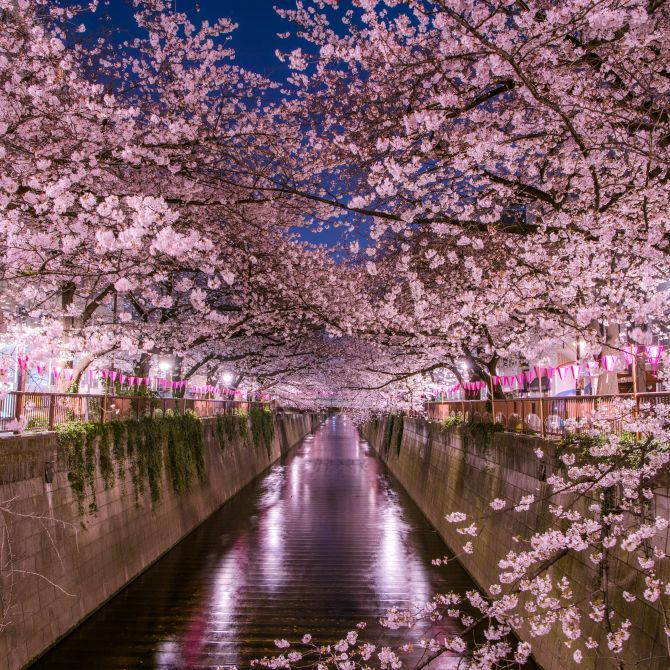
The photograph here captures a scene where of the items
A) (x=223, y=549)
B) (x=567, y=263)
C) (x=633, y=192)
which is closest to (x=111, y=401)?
(x=223, y=549)

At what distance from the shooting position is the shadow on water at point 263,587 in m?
9.35

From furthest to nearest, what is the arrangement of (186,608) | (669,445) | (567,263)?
(186,608)
(567,263)
(669,445)

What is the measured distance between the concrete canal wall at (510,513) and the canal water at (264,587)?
110 centimetres

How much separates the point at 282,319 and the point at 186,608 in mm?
13210

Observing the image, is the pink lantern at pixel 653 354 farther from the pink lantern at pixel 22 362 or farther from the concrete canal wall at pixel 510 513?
the pink lantern at pixel 22 362

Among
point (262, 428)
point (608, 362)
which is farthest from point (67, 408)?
point (262, 428)

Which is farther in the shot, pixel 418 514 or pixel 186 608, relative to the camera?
pixel 418 514

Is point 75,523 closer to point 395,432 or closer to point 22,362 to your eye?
point 22,362

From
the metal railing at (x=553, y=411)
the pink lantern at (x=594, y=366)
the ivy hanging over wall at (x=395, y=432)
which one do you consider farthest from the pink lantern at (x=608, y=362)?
the ivy hanging over wall at (x=395, y=432)

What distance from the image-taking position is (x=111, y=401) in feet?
40.2

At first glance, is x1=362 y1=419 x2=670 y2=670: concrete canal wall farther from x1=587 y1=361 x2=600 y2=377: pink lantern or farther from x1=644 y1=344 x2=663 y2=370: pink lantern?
x1=644 y1=344 x2=663 y2=370: pink lantern

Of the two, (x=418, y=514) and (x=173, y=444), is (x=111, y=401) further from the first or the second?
(x=418, y=514)

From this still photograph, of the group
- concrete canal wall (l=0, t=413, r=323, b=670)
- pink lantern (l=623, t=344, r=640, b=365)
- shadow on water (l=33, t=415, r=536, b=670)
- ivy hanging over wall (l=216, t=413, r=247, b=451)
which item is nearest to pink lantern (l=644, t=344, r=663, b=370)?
pink lantern (l=623, t=344, r=640, b=365)

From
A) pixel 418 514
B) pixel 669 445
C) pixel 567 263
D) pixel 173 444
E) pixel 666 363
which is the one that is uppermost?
pixel 567 263
